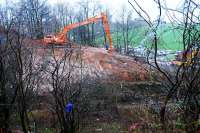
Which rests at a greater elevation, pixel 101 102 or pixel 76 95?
pixel 76 95

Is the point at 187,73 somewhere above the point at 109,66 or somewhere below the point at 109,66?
above

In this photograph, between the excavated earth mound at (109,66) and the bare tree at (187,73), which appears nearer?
the bare tree at (187,73)

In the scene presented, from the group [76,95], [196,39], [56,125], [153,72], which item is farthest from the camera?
[56,125]

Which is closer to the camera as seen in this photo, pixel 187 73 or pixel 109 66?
pixel 187 73

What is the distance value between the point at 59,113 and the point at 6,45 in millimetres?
2354

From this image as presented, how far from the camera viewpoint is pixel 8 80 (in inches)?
472

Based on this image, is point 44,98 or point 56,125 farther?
point 44,98

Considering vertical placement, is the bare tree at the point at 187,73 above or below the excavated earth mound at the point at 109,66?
above

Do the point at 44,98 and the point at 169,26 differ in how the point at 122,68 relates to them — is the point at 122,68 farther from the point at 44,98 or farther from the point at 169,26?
the point at 169,26

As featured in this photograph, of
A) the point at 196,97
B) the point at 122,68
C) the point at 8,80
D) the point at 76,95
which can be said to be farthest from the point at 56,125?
the point at 122,68

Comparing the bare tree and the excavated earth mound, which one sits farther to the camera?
the excavated earth mound

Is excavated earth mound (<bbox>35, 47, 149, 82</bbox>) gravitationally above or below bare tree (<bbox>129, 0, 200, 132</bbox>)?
below

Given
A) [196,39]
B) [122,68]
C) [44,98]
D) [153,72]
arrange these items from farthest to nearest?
[122,68], [44,98], [153,72], [196,39]

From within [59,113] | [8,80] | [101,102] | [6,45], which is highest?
[6,45]
